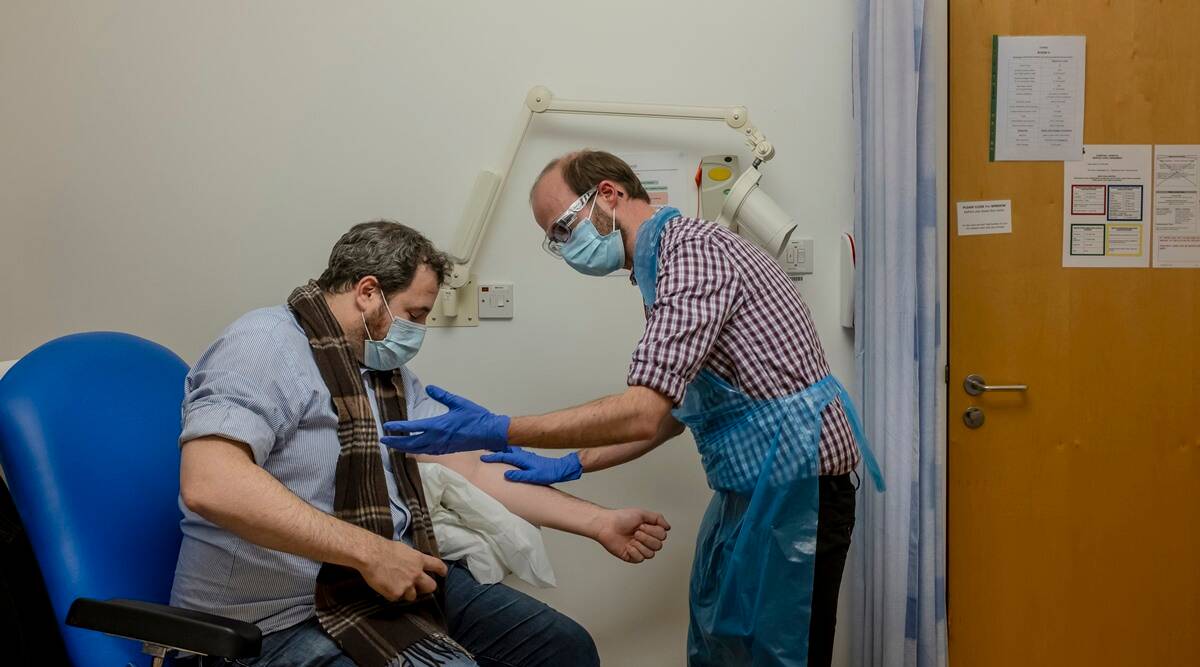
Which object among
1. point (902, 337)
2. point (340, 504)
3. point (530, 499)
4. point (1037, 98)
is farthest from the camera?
point (1037, 98)

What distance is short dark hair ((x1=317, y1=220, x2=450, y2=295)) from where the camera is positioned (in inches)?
57.7

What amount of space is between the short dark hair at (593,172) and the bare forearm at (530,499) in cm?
60

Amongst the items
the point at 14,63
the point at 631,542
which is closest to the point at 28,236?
the point at 14,63

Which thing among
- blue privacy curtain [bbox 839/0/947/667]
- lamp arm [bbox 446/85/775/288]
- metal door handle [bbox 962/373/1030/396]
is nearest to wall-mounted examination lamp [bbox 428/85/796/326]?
lamp arm [bbox 446/85/775/288]

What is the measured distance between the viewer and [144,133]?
2.00m

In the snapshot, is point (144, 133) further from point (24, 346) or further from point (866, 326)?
point (866, 326)

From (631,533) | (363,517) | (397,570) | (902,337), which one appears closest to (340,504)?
(363,517)

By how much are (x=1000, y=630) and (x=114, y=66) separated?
8.27ft

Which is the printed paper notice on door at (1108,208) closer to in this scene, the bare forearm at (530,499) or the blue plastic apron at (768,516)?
the blue plastic apron at (768,516)

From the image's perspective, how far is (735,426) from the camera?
1.42 m

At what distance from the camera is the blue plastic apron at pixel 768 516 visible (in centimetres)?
138

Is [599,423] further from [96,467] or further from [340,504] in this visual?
[96,467]

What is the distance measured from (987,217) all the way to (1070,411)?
508 millimetres

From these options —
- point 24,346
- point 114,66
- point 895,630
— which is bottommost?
point 895,630
